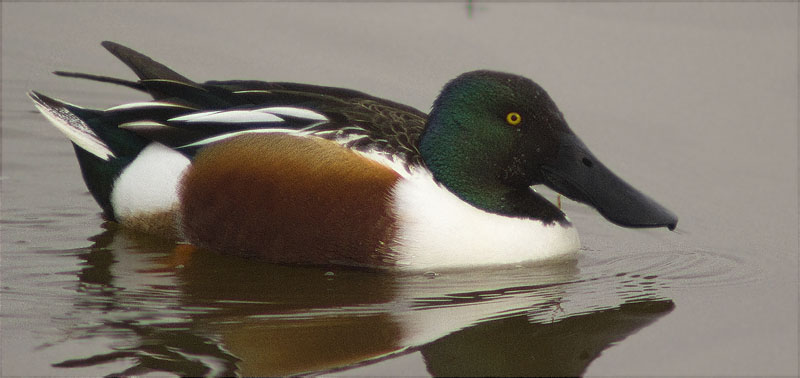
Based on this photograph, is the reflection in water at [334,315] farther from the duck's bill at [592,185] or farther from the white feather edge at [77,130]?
the white feather edge at [77,130]

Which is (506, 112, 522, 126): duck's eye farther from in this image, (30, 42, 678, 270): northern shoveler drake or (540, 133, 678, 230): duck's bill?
(540, 133, 678, 230): duck's bill

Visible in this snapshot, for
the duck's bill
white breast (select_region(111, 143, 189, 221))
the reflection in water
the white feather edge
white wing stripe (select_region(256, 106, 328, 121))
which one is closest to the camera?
the reflection in water

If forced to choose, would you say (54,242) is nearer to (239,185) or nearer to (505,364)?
(239,185)

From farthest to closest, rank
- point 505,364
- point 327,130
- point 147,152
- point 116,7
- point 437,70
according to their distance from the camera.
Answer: point 116,7
point 437,70
point 147,152
point 327,130
point 505,364

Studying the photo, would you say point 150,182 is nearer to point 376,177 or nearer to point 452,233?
point 376,177

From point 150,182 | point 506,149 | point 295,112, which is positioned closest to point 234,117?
point 295,112

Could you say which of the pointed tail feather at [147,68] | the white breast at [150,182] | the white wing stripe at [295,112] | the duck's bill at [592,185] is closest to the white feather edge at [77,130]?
the white breast at [150,182]

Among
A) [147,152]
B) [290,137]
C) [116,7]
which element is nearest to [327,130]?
[290,137]

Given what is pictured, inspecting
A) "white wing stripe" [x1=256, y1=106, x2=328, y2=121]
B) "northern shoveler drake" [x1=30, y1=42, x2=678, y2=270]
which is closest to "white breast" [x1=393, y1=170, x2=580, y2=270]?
"northern shoveler drake" [x1=30, y1=42, x2=678, y2=270]
